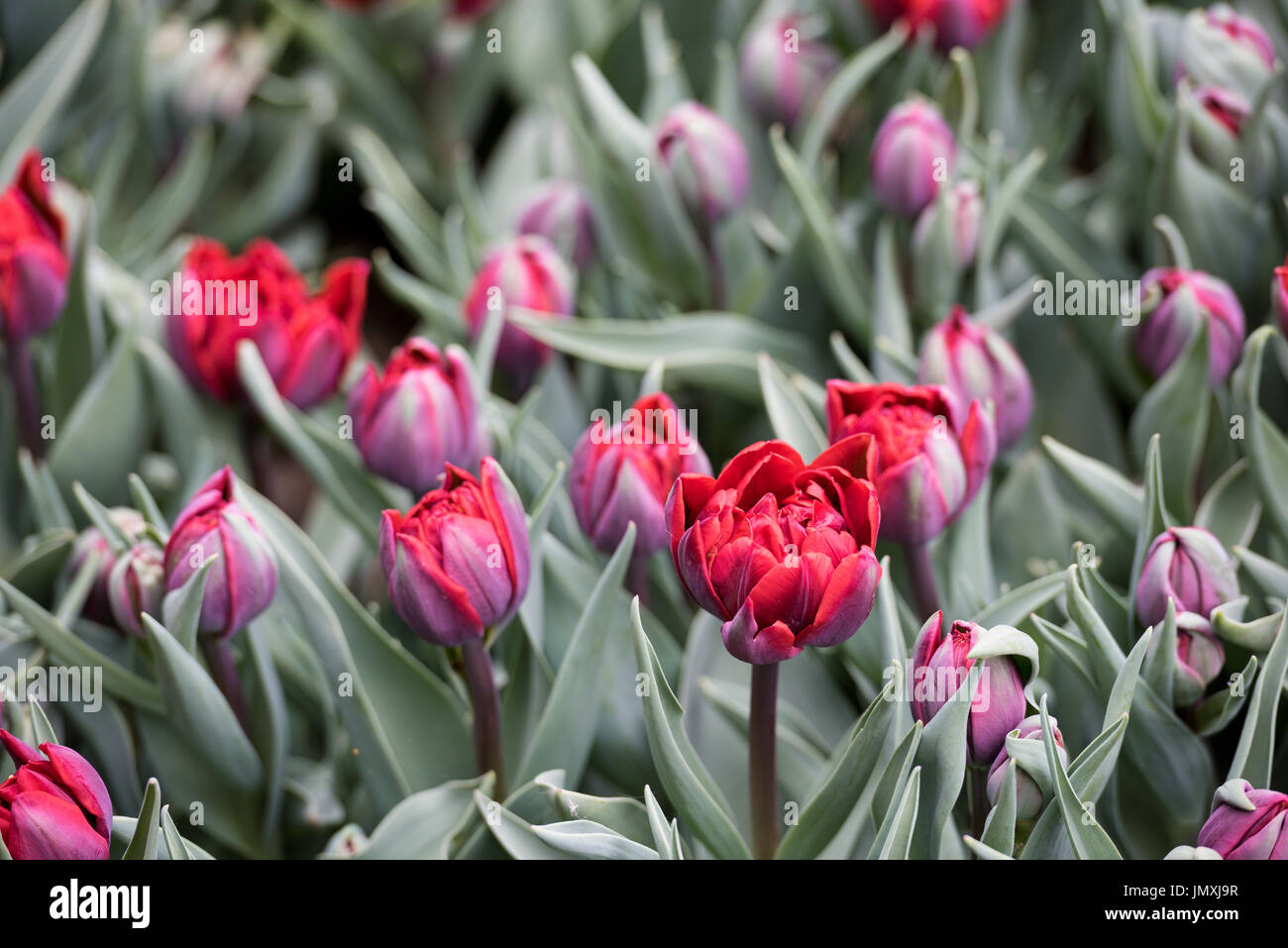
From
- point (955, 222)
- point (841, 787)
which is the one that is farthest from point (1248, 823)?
point (955, 222)

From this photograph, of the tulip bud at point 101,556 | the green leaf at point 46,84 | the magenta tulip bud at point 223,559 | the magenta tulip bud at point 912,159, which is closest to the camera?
the magenta tulip bud at point 223,559

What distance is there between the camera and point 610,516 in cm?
68

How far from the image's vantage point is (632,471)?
67 centimetres

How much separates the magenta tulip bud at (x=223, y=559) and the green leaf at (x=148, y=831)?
3.7 inches

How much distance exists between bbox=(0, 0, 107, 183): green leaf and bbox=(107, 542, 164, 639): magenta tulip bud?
0.41 metres

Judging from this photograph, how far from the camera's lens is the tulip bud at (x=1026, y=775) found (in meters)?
0.57

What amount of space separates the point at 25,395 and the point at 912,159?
0.63 m

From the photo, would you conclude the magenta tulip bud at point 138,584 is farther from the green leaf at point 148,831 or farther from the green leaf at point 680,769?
the green leaf at point 680,769

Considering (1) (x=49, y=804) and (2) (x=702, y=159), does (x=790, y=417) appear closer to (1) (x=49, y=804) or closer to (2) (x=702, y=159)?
Result: (2) (x=702, y=159)

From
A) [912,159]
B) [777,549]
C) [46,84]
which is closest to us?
[777,549]

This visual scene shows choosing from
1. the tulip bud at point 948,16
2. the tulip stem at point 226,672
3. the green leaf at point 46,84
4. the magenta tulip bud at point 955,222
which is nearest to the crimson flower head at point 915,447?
the magenta tulip bud at point 955,222

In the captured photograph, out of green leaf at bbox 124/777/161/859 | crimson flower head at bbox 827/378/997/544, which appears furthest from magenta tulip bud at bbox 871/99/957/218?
green leaf at bbox 124/777/161/859

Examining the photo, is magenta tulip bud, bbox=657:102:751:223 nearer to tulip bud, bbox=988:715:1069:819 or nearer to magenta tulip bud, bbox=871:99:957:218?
magenta tulip bud, bbox=871:99:957:218
